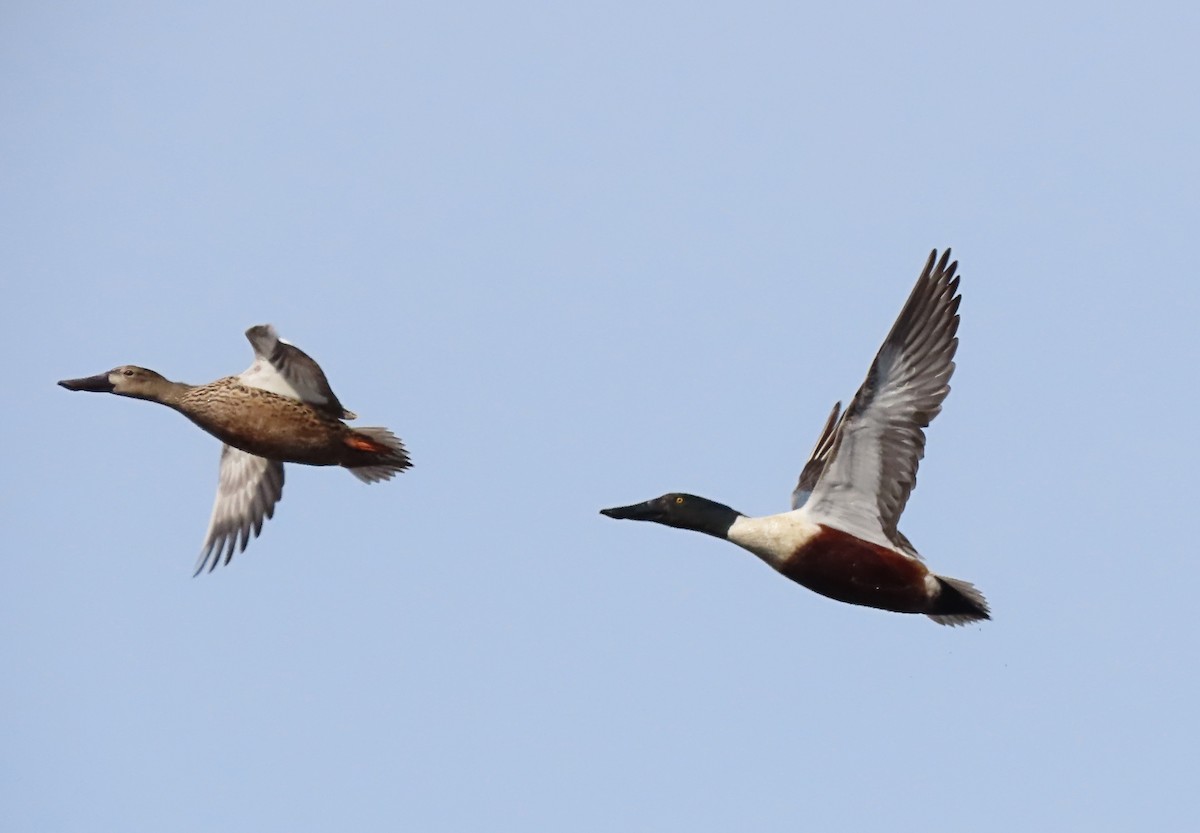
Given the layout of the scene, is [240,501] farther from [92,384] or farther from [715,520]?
[715,520]

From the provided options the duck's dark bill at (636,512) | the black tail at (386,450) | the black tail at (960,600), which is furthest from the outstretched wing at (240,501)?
the black tail at (960,600)

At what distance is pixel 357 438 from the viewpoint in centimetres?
1191

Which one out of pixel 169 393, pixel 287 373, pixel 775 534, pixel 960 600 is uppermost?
pixel 287 373

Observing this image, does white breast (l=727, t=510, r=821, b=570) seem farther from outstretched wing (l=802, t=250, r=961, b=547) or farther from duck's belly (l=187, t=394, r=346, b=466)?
duck's belly (l=187, t=394, r=346, b=466)

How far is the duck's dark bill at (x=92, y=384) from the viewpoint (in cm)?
1262

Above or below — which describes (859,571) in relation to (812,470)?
below

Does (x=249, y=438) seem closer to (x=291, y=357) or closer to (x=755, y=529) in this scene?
(x=291, y=357)

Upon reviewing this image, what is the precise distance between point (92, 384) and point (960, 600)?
6.06m

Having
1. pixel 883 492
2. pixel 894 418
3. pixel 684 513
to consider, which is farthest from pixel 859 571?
pixel 684 513

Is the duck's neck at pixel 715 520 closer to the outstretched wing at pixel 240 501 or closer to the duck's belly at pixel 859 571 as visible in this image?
the duck's belly at pixel 859 571

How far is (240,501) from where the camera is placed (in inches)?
517

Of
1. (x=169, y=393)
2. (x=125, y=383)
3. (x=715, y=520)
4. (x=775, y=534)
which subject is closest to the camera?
(x=775, y=534)

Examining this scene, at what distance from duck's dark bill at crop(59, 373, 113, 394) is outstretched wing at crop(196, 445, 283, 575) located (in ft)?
3.16

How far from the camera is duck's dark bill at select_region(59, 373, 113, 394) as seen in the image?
1262cm
